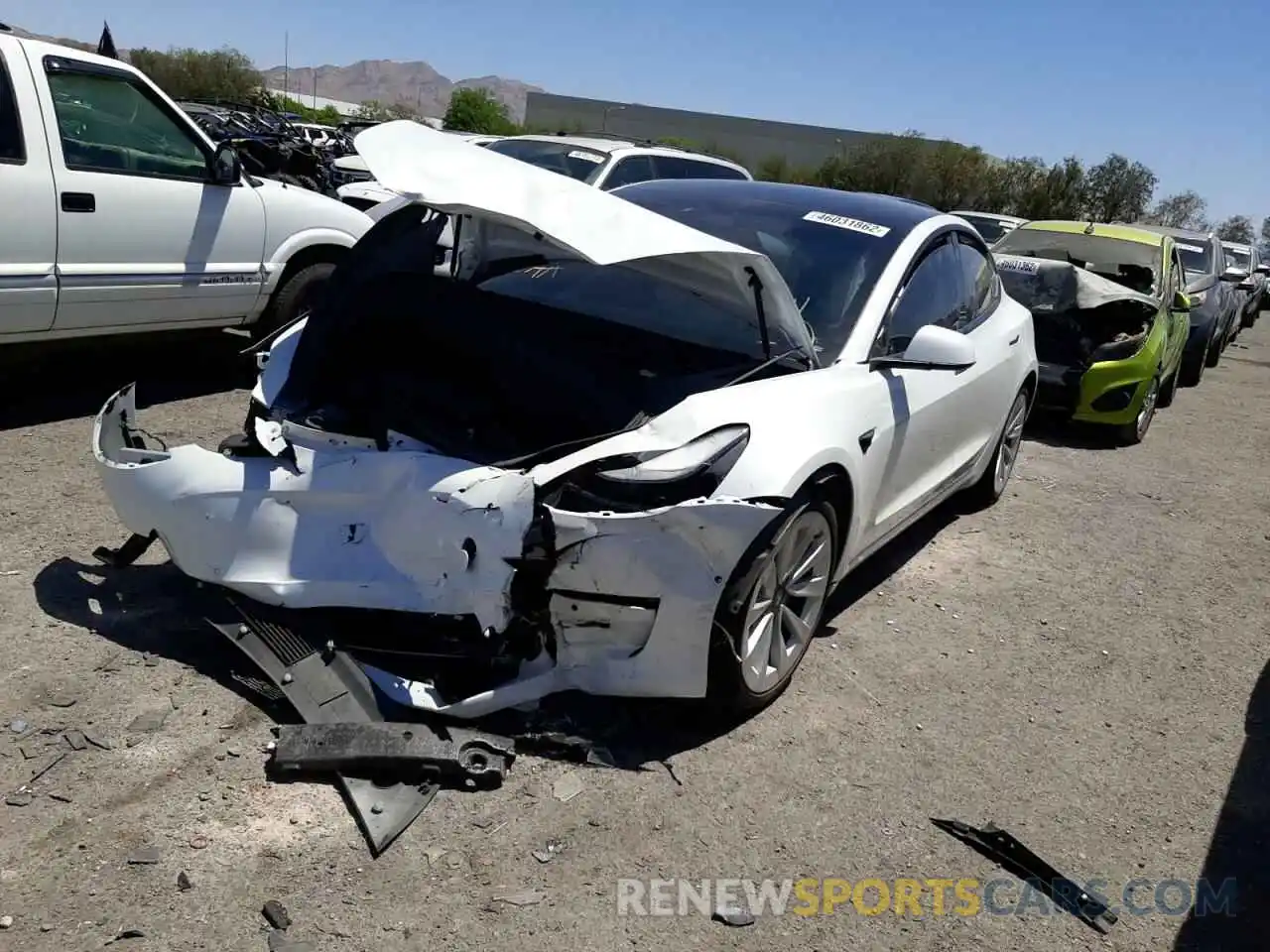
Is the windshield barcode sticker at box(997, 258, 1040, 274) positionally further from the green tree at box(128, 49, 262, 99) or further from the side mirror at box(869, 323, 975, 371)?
the green tree at box(128, 49, 262, 99)

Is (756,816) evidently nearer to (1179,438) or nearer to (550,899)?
(550,899)

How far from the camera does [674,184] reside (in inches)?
197

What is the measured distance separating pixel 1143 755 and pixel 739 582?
170cm

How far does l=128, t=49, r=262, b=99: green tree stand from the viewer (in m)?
45.5

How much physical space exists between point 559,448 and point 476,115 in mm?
52647

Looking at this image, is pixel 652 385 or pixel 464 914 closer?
pixel 464 914

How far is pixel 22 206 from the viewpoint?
522 centimetres

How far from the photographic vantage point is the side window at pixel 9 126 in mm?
5207

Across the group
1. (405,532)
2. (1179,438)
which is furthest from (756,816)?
(1179,438)

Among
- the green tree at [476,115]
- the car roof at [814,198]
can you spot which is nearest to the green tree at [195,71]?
the green tree at [476,115]

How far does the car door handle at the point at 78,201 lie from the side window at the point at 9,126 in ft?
0.84

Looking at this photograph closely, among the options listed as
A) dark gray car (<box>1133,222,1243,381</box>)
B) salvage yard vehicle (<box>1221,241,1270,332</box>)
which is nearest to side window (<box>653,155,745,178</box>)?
dark gray car (<box>1133,222,1243,381</box>)

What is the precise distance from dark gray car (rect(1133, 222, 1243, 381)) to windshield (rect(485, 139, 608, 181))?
591 centimetres

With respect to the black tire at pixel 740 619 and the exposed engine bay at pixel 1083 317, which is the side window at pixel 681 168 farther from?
the black tire at pixel 740 619
